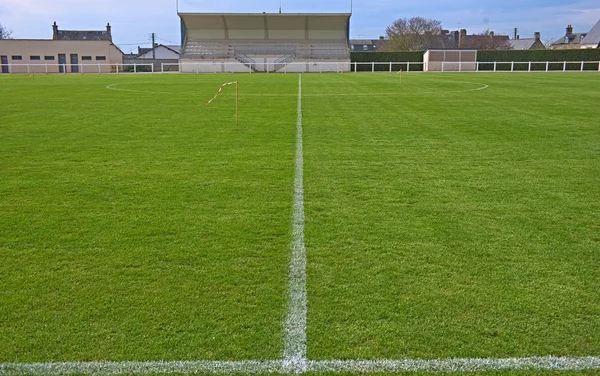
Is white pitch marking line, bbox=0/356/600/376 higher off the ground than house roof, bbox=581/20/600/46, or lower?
lower

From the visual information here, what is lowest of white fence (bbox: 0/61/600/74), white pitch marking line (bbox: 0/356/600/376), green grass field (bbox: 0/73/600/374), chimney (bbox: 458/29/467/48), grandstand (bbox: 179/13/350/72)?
white pitch marking line (bbox: 0/356/600/376)

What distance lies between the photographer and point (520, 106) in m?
17.1

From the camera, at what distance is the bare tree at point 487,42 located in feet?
335

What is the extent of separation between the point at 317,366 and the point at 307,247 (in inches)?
75.3

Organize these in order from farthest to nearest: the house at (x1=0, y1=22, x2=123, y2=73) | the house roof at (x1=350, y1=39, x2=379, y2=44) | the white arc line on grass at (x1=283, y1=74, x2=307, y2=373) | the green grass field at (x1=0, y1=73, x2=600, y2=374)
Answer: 1. the house roof at (x1=350, y1=39, x2=379, y2=44)
2. the house at (x1=0, y1=22, x2=123, y2=73)
3. the green grass field at (x1=0, y1=73, x2=600, y2=374)
4. the white arc line on grass at (x1=283, y1=74, x2=307, y2=373)

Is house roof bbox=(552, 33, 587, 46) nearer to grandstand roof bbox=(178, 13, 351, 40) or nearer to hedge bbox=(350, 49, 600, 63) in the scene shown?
hedge bbox=(350, 49, 600, 63)

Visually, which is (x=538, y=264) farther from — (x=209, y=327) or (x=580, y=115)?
(x=580, y=115)

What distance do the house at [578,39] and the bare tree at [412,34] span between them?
2297cm

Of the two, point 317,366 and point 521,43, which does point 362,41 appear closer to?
point 521,43

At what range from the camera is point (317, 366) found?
3.16m

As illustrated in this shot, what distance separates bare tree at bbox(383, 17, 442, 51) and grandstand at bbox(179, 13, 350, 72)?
17.0m

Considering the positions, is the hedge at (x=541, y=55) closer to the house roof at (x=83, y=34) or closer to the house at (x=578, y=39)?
the house at (x=578, y=39)

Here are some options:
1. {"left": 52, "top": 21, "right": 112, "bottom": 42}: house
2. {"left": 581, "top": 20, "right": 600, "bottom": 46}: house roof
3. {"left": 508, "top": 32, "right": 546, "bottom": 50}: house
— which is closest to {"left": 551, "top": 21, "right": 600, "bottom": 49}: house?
{"left": 581, "top": 20, "right": 600, "bottom": 46}: house roof

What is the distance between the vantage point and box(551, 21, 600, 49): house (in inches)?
3220
